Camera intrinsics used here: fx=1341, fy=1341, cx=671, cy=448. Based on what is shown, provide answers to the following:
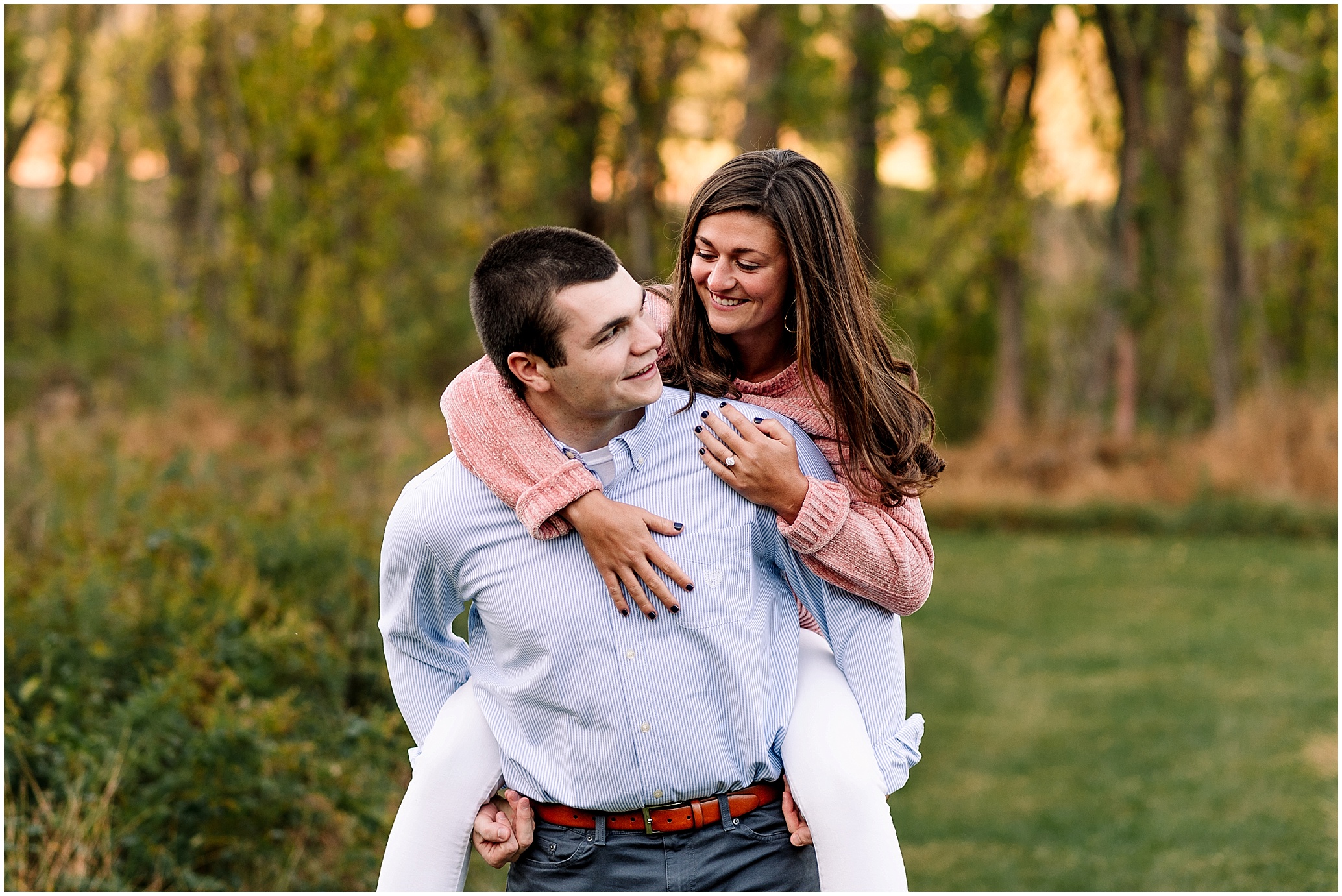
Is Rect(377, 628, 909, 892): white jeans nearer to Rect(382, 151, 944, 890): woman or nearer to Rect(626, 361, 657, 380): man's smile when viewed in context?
Rect(382, 151, 944, 890): woman

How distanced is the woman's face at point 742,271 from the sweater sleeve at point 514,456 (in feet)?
1.31

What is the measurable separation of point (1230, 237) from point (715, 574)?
15155 millimetres

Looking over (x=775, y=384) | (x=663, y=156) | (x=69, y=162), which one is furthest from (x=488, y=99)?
(x=69, y=162)

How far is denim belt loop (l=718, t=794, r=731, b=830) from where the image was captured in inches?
89.9

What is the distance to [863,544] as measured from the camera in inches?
91.2

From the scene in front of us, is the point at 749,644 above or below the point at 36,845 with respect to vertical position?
above

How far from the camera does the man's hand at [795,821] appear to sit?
7.56 ft

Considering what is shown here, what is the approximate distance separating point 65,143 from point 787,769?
20906 mm

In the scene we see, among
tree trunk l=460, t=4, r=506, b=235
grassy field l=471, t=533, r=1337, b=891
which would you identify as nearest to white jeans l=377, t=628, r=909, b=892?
grassy field l=471, t=533, r=1337, b=891

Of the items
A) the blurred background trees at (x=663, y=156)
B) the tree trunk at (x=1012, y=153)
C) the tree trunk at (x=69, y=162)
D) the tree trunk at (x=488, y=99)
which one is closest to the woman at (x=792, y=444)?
the blurred background trees at (x=663, y=156)

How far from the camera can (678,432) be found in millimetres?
2406

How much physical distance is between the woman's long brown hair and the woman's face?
2cm

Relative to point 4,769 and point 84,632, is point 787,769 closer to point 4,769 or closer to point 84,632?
point 4,769

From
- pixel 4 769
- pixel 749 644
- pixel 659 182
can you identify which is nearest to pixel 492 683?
pixel 749 644
